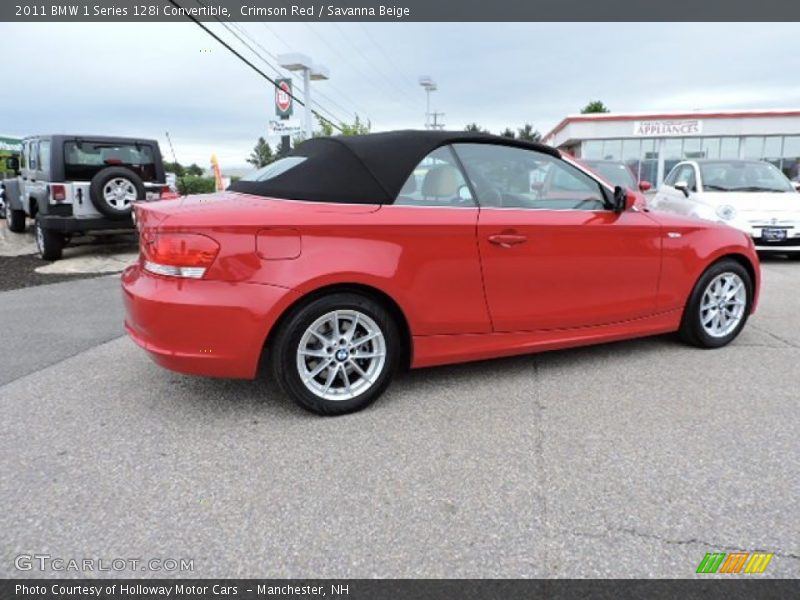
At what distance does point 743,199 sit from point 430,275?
7.45m

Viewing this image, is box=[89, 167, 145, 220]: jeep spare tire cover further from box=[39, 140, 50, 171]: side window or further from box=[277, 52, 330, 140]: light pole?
box=[277, 52, 330, 140]: light pole

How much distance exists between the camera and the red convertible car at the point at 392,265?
2971 mm

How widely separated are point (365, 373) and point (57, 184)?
7.52m

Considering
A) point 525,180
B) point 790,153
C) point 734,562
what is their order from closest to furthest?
point 734,562 → point 525,180 → point 790,153

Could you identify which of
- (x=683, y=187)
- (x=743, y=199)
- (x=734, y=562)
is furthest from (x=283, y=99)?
(x=734, y=562)

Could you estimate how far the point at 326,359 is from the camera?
3186 millimetres

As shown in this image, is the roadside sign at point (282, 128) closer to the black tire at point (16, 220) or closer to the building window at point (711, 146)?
the black tire at point (16, 220)

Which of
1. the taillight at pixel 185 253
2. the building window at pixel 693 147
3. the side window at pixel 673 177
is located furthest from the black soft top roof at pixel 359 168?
the building window at pixel 693 147

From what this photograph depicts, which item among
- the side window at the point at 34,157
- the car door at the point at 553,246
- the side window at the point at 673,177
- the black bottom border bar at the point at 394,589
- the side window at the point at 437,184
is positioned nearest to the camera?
the black bottom border bar at the point at 394,589

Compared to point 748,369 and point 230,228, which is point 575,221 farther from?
point 230,228

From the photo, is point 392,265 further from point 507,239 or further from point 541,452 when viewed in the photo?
point 541,452

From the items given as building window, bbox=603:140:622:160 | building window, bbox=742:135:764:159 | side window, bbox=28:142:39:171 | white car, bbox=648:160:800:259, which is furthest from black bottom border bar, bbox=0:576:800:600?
building window, bbox=742:135:764:159

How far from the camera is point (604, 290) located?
386 centimetres

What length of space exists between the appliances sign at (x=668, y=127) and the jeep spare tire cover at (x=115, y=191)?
2981 cm
